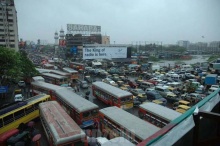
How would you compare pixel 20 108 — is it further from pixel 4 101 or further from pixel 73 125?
pixel 4 101

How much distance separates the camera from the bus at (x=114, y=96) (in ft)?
54.2

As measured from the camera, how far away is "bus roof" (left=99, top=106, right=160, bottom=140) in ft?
30.6

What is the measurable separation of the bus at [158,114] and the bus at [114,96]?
2821mm

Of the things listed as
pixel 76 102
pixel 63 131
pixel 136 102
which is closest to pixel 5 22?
pixel 76 102

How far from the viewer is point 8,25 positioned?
5331cm

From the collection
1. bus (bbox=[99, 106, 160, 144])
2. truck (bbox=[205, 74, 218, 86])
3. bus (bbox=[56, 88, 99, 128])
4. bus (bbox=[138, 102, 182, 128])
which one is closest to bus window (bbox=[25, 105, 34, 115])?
bus (bbox=[56, 88, 99, 128])

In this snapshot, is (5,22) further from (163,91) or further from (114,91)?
(163,91)

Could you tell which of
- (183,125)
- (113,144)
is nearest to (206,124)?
(183,125)

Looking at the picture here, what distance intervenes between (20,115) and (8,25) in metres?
49.0

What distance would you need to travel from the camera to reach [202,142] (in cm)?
271

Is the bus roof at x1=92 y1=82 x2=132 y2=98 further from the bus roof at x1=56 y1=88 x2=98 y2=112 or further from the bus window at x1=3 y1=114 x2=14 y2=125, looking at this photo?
the bus window at x1=3 y1=114 x2=14 y2=125

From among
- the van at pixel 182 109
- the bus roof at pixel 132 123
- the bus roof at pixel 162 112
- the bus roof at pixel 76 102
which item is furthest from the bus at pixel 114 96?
the van at pixel 182 109

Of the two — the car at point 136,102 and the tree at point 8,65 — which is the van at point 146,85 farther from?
→ the tree at point 8,65

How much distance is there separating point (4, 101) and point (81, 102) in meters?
13.4
